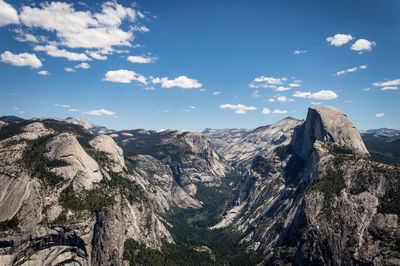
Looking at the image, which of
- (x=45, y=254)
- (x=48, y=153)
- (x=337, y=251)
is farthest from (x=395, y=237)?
(x=48, y=153)

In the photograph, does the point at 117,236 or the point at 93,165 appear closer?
the point at 117,236

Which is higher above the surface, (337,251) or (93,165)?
(93,165)

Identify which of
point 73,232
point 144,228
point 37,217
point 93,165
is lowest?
point 144,228

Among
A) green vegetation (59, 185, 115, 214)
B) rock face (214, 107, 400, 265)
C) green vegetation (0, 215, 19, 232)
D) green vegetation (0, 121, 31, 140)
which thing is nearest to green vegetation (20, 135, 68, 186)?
green vegetation (59, 185, 115, 214)

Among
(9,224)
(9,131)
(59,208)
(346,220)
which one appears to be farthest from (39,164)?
(346,220)

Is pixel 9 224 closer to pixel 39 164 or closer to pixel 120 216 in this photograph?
pixel 39 164

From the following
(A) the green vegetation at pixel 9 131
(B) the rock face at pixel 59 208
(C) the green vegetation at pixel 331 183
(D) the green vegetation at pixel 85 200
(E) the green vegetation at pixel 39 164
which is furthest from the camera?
(A) the green vegetation at pixel 9 131

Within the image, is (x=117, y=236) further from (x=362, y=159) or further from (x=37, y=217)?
(x=362, y=159)

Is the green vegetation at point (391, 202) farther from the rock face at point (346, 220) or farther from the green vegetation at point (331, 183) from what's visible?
the green vegetation at point (331, 183)

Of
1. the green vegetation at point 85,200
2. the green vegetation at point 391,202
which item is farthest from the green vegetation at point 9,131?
the green vegetation at point 391,202
